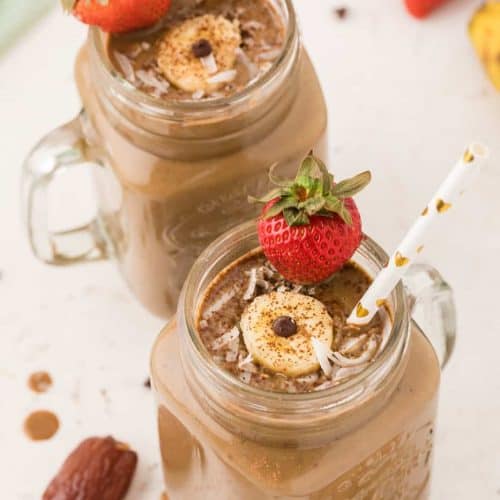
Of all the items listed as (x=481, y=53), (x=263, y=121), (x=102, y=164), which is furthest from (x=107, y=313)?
(x=481, y=53)

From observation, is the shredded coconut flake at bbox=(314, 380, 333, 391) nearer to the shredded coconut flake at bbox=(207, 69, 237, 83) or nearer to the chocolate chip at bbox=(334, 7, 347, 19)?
the shredded coconut flake at bbox=(207, 69, 237, 83)

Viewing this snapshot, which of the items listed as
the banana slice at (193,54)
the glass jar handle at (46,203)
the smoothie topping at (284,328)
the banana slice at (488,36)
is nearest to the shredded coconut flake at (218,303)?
the smoothie topping at (284,328)

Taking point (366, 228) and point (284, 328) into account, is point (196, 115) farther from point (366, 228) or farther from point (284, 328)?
point (366, 228)

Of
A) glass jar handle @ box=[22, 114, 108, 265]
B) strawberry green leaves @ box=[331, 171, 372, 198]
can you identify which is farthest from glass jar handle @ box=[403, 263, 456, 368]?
glass jar handle @ box=[22, 114, 108, 265]

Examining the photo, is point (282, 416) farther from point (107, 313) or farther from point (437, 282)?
point (107, 313)

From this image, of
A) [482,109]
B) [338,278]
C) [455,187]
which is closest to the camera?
[455,187]

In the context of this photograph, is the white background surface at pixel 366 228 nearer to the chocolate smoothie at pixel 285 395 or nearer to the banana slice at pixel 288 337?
the chocolate smoothie at pixel 285 395
